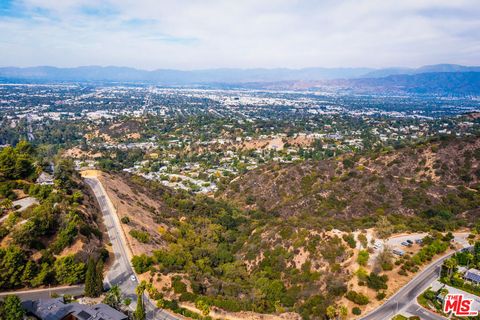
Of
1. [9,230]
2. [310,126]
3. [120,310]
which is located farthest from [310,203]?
[310,126]

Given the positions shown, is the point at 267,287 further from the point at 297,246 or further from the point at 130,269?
the point at 130,269

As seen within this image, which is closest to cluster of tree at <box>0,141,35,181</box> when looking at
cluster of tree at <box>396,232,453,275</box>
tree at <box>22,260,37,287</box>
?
tree at <box>22,260,37,287</box>

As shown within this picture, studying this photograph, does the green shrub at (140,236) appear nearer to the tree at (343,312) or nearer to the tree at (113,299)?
the tree at (113,299)

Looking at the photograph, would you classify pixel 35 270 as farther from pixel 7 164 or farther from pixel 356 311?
pixel 356 311

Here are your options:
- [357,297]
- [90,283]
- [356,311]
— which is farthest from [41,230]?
[357,297]

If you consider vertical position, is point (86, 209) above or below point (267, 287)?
above

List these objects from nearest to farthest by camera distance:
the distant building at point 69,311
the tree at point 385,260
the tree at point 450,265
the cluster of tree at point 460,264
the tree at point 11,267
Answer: the distant building at point 69,311
the tree at point 11,267
the cluster of tree at point 460,264
the tree at point 450,265
the tree at point 385,260

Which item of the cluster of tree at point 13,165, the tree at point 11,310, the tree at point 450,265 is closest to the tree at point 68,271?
the tree at point 11,310
